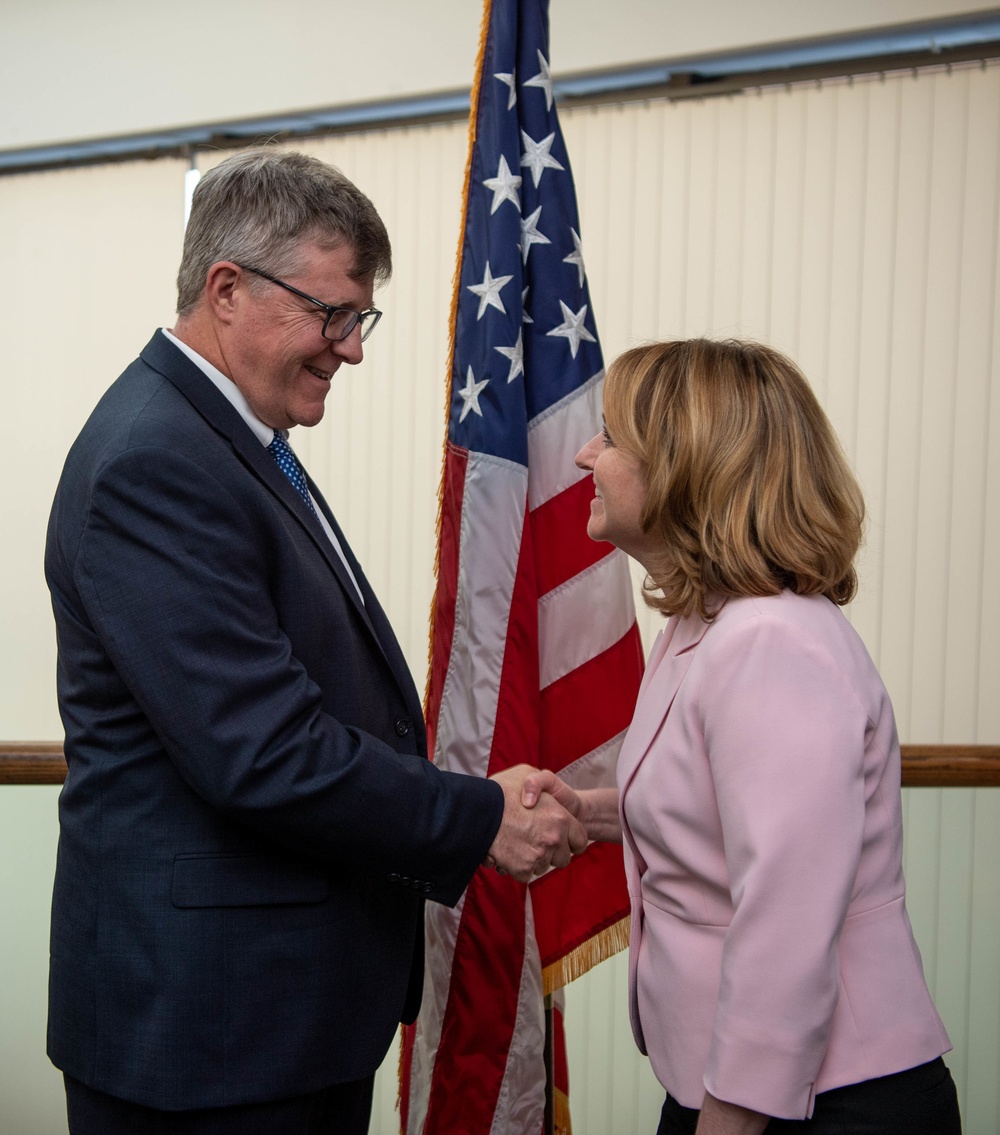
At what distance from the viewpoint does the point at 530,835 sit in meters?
1.60

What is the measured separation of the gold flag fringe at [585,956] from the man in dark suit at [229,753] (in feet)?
1.66

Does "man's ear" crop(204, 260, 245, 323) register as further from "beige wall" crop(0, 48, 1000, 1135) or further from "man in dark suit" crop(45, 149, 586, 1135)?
"beige wall" crop(0, 48, 1000, 1135)

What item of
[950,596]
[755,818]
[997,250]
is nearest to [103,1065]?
[755,818]

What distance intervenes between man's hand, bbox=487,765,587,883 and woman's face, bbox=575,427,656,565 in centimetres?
44

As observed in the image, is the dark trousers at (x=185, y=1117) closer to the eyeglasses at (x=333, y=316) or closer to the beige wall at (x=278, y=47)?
the eyeglasses at (x=333, y=316)

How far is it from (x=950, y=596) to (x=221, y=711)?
2.20 m

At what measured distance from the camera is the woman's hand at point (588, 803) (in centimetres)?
171

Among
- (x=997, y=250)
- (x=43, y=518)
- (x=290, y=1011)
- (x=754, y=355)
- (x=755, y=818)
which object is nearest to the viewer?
(x=755, y=818)

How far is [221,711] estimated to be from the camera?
4.20 feet

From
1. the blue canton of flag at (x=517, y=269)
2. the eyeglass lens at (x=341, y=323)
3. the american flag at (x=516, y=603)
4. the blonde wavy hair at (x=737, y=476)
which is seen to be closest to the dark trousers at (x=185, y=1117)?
the american flag at (x=516, y=603)

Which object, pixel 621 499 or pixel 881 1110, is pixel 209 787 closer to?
pixel 621 499

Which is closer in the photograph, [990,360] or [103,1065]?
[103,1065]

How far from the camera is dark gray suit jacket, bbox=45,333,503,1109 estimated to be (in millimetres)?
1287

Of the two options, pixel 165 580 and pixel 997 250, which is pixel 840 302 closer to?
pixel 997 250
